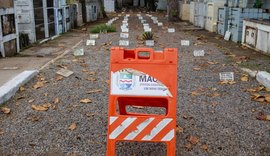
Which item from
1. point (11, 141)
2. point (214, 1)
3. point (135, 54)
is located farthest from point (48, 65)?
point (214, 1)

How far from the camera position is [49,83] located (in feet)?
22.4

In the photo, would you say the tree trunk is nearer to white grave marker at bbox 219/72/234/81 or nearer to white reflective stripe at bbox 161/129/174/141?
white grave marker at bbox 219/72/234/81

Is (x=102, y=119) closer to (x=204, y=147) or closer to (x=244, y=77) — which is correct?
(x=204, y=147)

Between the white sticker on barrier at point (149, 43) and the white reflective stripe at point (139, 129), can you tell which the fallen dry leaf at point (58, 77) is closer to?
the white reflective stripe at point (139, 129)

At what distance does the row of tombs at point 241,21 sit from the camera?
10750 mm

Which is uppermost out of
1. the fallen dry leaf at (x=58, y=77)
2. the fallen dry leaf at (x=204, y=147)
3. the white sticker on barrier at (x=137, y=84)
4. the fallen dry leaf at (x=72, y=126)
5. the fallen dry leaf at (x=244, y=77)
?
the white sticker on barrier at (x=137, y=84)

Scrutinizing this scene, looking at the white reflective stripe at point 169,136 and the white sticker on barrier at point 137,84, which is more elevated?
the white sticker on barrier at point 137,84

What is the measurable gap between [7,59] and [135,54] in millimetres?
7192

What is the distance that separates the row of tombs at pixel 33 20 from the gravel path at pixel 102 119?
3.33 metres

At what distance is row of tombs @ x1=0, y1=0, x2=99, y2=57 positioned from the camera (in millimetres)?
10215

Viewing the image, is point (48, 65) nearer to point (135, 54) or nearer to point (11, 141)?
point (11, 141)

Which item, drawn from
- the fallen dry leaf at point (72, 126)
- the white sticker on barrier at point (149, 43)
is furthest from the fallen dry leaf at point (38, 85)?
the white sticker on barrier at point (149, 43)

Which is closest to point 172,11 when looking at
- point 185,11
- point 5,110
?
point 185,11

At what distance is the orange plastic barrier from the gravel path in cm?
46
